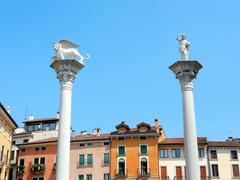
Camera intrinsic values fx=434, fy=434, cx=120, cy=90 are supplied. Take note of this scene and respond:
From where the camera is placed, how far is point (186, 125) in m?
25.1

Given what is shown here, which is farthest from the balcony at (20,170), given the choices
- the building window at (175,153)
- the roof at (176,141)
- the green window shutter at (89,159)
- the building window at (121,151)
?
the building window at (175,153)

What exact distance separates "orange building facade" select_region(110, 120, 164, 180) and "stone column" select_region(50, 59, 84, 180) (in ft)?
131

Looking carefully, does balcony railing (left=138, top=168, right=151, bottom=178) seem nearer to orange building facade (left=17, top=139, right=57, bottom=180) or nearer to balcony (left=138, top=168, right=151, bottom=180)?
balcony (left=138, top=168, right=151, bottom=180)

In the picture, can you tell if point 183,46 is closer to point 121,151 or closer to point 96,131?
point 121,151

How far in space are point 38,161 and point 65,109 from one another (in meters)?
45.5

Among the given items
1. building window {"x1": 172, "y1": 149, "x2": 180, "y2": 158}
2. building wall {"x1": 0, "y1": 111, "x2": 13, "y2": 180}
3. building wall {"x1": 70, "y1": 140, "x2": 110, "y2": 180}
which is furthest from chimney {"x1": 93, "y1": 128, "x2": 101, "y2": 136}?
building wall {"x1": 0, "y1": 111, "x2": 13, "y2": 180}

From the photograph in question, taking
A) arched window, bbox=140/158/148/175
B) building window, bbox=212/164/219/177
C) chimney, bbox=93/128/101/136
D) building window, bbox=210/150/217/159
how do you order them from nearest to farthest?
building window, bbox=212/164/219/177, building window, bbox=210/150/217/159, arched window, bbox=140/158/148/175, chimney, bbox=93/128/101/136

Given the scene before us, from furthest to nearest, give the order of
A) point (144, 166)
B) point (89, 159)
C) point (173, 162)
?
1. point (89, 159)
2. point (144, 166)
3. point (173, 162)

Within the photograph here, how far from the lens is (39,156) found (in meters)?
68.6

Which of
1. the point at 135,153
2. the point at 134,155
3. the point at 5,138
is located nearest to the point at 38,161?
Answer: the point at 5,138

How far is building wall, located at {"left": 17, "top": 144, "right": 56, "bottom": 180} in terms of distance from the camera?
6712 centimetres

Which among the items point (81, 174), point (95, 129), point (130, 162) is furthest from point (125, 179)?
point (95, 129)

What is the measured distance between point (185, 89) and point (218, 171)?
40.7 metres

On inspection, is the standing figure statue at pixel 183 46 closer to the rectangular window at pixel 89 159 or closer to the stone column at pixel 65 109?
the stone column at pixel 65 109
